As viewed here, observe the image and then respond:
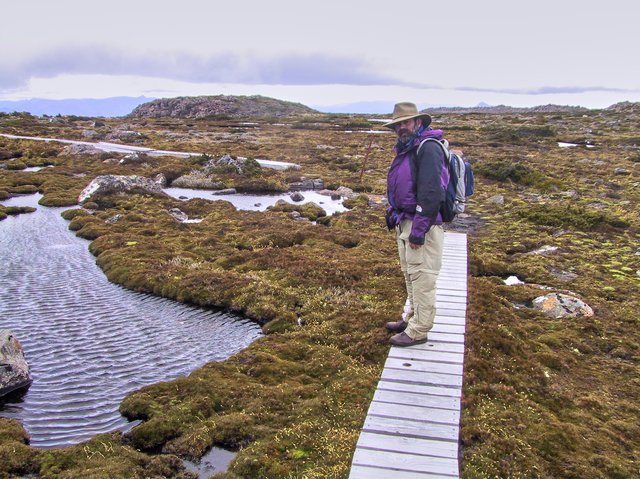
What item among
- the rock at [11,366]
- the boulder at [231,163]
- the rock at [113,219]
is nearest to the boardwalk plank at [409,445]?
the rock at [11,366]

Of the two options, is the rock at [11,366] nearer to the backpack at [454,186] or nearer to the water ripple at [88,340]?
the water ripple at [88,340]

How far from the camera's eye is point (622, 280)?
2098cm

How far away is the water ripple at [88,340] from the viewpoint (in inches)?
469

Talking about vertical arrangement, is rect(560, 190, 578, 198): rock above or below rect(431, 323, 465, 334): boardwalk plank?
below

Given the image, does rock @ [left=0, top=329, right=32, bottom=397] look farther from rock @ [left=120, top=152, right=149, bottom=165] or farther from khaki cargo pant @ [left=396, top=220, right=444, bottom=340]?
rock @ [left=120, top=152, right=149, bottom=165]

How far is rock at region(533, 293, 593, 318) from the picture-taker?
1738 cm

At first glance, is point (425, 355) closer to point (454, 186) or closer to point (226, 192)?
point (454, 186)

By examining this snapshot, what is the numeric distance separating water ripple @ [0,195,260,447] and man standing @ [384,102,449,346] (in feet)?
22.3

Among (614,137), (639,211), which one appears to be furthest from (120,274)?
(614,137)

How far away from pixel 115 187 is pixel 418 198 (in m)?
32.1

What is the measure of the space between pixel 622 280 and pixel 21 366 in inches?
864

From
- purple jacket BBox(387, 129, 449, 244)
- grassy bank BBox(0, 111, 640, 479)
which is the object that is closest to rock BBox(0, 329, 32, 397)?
grassy bank BBox(0, 111, 640, 479)

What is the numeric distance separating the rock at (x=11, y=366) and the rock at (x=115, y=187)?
24.6 meters

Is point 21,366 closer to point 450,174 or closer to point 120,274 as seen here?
point 120,274
